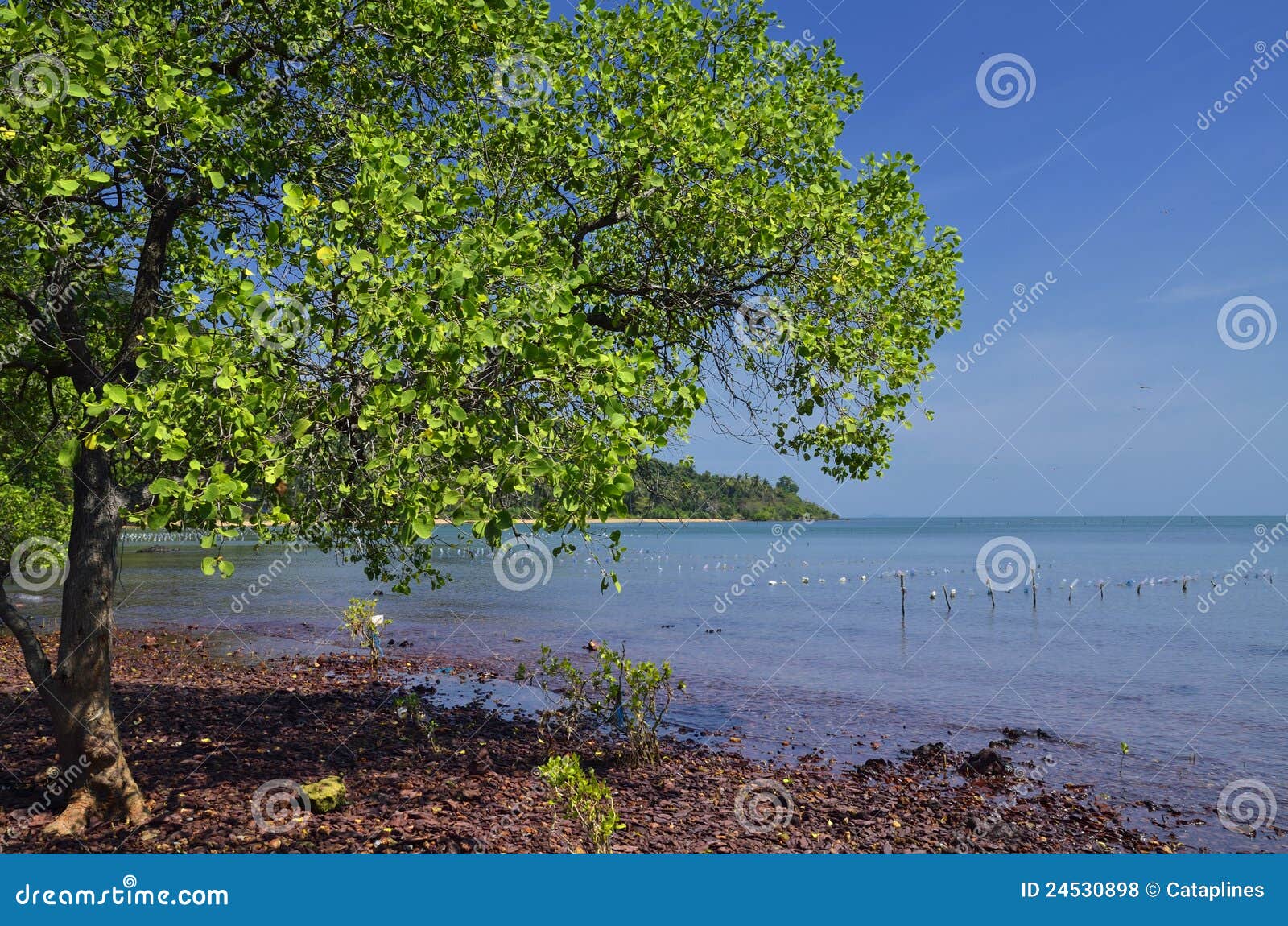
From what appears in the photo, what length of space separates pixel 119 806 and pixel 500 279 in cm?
655

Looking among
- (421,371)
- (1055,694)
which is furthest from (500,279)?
(1055,694)

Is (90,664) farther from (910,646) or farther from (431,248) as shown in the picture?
(910,646)

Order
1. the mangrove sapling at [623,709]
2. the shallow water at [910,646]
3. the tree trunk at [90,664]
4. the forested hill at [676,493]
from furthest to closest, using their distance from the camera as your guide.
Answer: the shallow water at [910,646] → the mangrove sapling at [623,709] → the forested hill at [676,493] → the tree trunk at [90,664]

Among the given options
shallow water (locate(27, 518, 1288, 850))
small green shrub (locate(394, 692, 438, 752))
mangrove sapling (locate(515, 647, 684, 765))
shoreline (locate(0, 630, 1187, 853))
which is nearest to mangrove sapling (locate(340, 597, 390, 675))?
shallow water (locate(27, 518, 1288, 850))

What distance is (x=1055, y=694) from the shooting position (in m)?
22.4

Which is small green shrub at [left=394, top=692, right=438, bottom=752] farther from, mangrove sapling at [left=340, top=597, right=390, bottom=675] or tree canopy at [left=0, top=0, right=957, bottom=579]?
mangrove sapling at [left=340, top=597, right=390, bottom=675]

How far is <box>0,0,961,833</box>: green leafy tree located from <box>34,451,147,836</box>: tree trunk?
3 cm

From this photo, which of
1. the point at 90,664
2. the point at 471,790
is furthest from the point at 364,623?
the point at 90,664

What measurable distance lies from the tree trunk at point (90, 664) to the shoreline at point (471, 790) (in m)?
0.44


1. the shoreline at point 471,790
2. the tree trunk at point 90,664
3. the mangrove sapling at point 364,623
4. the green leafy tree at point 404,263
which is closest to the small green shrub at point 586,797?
the shoreline at point 471,790

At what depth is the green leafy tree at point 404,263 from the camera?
6.52 metres

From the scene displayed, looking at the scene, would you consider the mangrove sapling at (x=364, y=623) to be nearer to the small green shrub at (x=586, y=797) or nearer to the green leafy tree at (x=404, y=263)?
the green leafy tree at (x=404, y=263)

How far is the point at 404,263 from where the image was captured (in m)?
6.85

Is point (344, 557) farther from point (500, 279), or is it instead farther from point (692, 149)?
point (692, 149)
